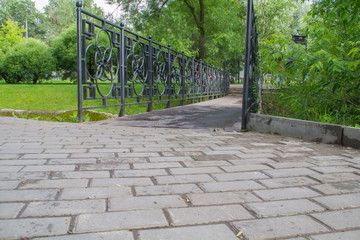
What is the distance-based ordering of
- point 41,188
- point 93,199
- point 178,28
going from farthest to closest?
point 178,28 → point 41,188 → point 93,199

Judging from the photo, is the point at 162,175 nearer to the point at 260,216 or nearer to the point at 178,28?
the point at 260,216

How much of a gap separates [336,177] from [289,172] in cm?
35

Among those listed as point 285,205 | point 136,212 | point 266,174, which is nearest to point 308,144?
point 266,174

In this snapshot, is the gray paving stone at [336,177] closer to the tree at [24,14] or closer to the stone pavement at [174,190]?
the stone pavement at [174,190]

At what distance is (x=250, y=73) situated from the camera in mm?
4941

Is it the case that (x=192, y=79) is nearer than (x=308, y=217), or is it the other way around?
(x=308, y=217)

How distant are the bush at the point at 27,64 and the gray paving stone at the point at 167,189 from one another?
18.3 metres

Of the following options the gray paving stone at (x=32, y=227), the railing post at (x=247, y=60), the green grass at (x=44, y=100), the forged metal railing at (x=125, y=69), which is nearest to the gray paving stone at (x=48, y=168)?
the gray paving stone at (x=32, y=227)

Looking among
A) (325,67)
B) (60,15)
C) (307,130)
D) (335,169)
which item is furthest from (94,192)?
(60,15)

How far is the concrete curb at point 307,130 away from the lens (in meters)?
3.53

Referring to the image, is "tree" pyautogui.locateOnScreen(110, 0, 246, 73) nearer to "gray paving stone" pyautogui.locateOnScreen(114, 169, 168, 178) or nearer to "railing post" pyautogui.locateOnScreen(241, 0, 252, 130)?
"railing post" pyautogui.locateOnScreen(241, 0, 252, 130)

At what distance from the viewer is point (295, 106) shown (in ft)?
15.3

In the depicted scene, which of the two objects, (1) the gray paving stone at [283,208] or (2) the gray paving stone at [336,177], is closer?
(1) the gray paving stone at [283,208]

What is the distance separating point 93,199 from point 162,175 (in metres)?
0.64
